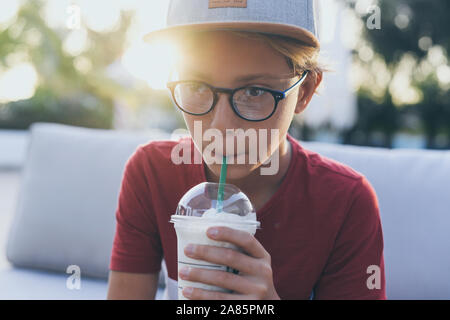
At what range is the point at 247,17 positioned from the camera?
1.03m

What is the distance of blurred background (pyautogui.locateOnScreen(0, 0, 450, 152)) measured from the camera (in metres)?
10.2

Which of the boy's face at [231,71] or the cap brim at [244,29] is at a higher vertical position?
the cap brim at [244,29]

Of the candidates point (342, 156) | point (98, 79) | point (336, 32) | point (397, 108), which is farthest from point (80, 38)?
point (342, 156)

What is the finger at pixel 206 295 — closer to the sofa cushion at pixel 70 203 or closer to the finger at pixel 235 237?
the finger at pixel 235 237

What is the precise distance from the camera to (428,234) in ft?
5.58

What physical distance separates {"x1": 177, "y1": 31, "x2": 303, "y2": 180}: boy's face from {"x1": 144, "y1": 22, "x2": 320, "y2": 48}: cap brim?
3cm

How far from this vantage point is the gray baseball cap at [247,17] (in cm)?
103

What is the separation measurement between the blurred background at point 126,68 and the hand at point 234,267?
762 centimetres

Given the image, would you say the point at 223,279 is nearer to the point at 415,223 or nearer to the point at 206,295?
the point at 206,295

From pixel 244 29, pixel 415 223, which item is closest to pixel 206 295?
pixel 244 29

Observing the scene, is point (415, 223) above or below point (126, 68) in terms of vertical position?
→ below

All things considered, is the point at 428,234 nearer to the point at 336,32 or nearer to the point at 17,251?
the point at 17,251

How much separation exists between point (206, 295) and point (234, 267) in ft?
0.25

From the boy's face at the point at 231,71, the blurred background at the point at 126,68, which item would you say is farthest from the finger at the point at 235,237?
the blurred background at the point at 126,68
